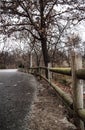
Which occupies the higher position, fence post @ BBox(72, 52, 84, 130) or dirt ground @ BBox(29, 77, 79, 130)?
fence post @ BBox(72, 52, 84, 130)

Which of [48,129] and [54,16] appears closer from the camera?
[48,129]

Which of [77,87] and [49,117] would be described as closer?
[77,87]

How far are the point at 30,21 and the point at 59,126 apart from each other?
13112mm

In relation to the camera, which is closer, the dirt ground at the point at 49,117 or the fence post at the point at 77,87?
the fence post at the point at 77,87

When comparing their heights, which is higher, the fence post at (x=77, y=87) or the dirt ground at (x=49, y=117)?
the fence post at (x=77, y=87)

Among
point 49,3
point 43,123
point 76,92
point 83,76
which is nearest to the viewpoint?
point 83,76

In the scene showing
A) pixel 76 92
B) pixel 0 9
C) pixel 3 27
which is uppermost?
pixel 0 9

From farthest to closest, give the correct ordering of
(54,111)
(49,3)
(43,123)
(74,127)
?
1. (49,3)
2. (54,111)
3. (43,123)
4. (74,127)

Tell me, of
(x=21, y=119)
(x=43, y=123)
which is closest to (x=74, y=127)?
(x=43, y=123)

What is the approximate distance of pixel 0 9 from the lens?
16625 mm

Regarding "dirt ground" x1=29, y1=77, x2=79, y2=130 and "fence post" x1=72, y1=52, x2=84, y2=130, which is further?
"dirt ground" x1=29, y1=77, x2=79, y2=130

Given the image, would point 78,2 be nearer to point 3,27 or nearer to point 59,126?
point 3,27

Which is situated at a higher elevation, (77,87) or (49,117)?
(77,87)

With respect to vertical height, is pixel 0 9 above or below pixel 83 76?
above
